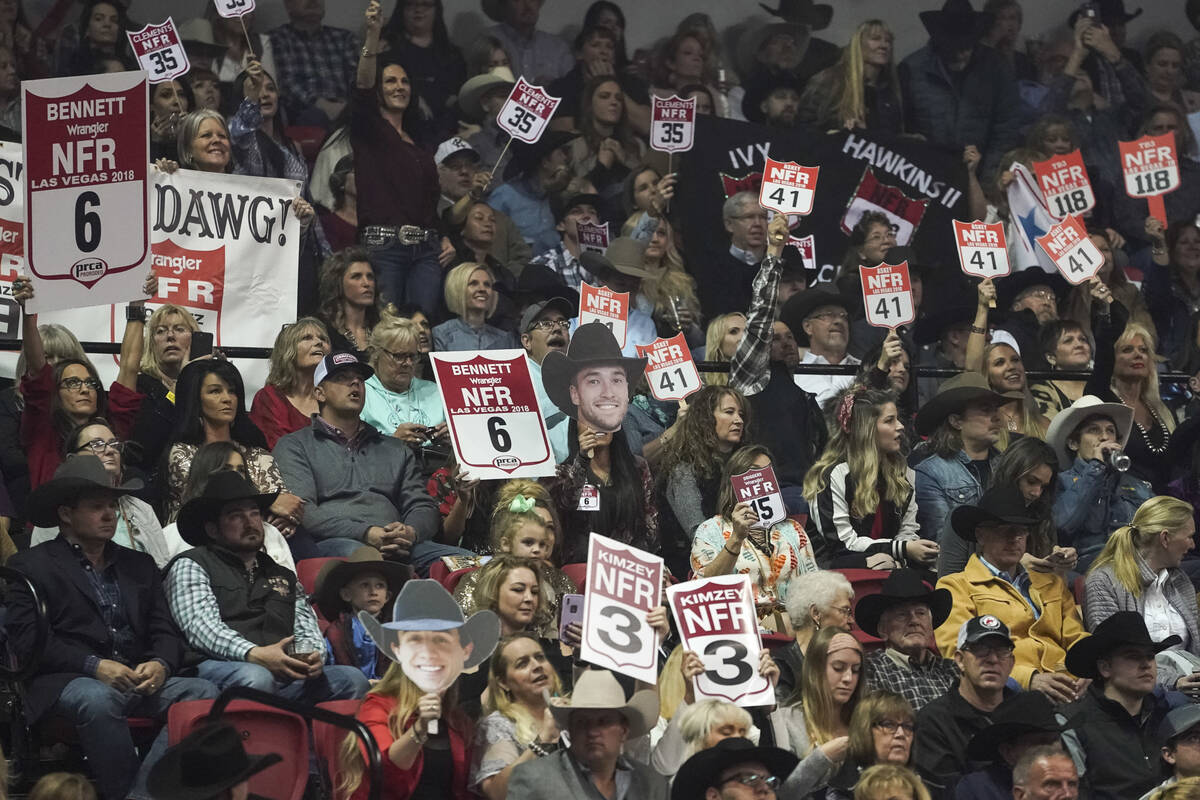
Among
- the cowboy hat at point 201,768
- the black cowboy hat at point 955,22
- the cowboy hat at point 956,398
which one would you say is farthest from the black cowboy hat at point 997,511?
the black cowboy hat at point 955,22

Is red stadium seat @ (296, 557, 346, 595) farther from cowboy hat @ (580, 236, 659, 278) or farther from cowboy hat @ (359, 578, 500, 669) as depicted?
cowboy hat @ (580, 236, 659, 278)

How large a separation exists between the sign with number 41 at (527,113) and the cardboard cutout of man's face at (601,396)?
3.00 m

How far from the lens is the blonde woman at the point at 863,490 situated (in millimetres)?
11156

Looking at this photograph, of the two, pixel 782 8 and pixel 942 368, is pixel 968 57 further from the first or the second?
pixel 942 368

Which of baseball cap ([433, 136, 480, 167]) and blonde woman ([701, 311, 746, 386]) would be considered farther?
baseball cap ([433, 136, 480, 167])

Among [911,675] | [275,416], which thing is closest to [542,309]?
[275,416]

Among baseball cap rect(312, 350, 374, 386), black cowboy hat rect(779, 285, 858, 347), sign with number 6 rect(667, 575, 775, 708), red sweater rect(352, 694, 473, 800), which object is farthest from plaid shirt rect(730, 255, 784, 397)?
red sweater rect(352, 694, 473, 800)

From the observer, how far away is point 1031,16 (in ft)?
56.3

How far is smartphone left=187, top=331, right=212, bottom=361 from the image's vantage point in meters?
11.2

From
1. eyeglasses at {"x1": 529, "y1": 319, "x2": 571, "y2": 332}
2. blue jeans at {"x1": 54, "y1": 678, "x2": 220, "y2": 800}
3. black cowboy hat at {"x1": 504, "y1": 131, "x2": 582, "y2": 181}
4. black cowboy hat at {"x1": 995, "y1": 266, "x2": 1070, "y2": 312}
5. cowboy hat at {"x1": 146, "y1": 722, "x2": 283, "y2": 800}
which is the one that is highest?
black cowboy hat at {"x1": 504, "y1": 131, "x2": 582, "y2": 181}

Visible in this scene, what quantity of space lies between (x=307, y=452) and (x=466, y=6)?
5.88 m

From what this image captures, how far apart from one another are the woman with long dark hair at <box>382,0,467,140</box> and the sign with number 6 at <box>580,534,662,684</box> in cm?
608

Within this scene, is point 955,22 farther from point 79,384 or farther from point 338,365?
point 79,384

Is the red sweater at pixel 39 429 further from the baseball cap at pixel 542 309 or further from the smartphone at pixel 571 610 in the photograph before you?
the baseball cap at pixel 542 309
